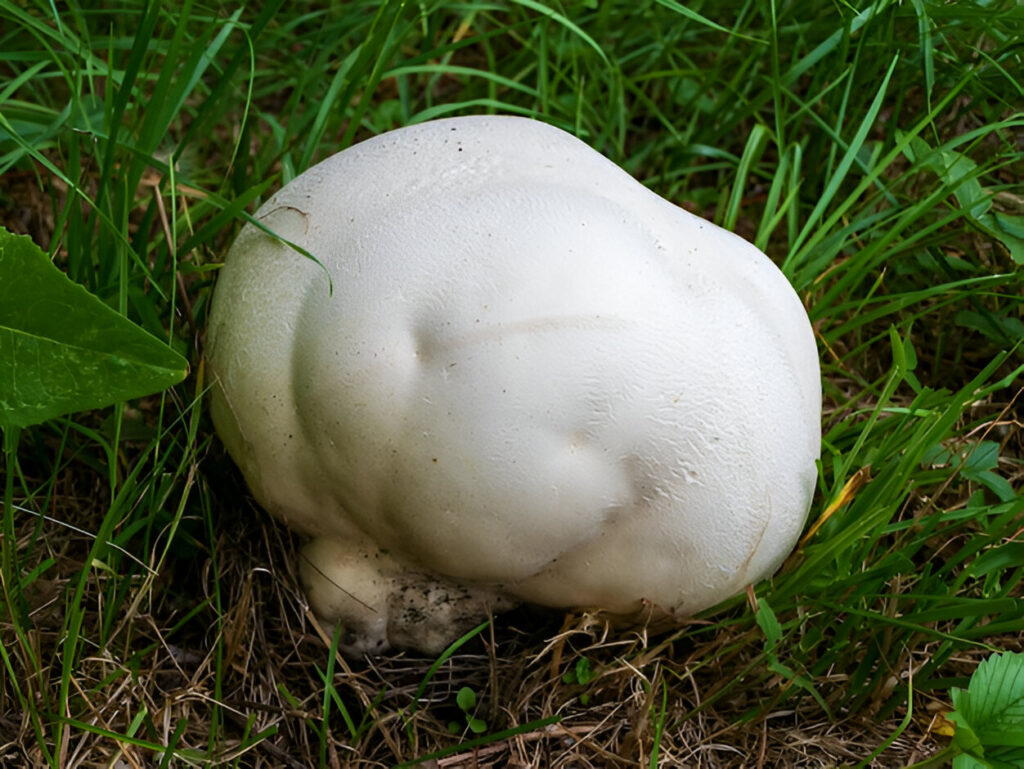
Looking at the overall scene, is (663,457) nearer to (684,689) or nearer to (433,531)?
(433,531)

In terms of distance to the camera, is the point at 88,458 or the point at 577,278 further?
the point at 88,458

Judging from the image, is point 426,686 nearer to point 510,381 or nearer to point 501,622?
point 501,622

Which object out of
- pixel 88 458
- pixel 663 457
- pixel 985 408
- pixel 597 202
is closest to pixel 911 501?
pixel 985 408

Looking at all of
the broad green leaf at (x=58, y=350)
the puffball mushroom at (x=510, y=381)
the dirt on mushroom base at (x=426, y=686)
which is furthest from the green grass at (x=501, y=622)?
the broad green leaf at (x=58, y=350)

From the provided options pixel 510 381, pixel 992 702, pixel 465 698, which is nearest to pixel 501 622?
pixel 465 698

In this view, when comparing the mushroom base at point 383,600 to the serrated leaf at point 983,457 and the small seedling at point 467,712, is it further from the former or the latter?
the serrated leaf at point 983,457
